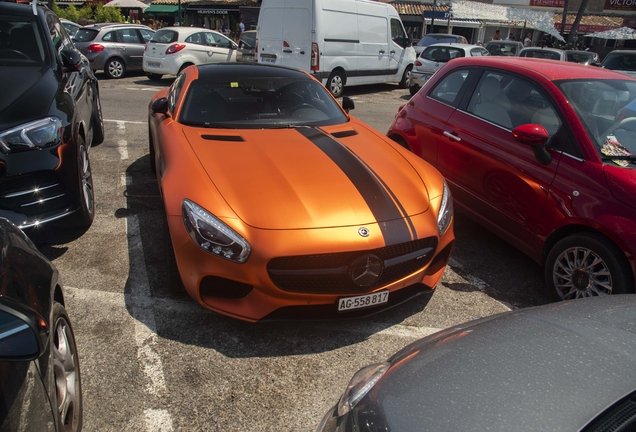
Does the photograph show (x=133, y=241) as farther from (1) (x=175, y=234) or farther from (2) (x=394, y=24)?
(2) (x=394, y=24)

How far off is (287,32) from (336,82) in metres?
1.70

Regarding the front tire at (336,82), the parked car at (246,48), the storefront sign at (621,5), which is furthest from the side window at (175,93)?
the storefront sign at (621,5)

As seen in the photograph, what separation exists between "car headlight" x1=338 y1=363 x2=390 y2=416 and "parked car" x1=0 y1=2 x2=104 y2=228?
2.69m

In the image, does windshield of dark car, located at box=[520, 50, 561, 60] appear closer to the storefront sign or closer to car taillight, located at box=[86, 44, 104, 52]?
car taillight, located at box=[86, 44, 104, 52]

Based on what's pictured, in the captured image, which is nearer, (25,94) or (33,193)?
(33,193)

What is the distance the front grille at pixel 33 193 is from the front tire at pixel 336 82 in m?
9.50

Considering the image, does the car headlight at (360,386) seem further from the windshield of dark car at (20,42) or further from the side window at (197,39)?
the side window at (197,39)

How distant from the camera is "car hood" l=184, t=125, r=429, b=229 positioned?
118 inches

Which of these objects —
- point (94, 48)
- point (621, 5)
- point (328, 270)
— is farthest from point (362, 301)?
point (621, 5)

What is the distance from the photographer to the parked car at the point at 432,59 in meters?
13.4

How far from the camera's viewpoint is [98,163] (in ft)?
20.5

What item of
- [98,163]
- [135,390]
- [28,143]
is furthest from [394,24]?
[135,390]

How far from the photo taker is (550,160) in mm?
3740

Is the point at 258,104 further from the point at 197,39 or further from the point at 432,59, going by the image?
the point at 197,39
